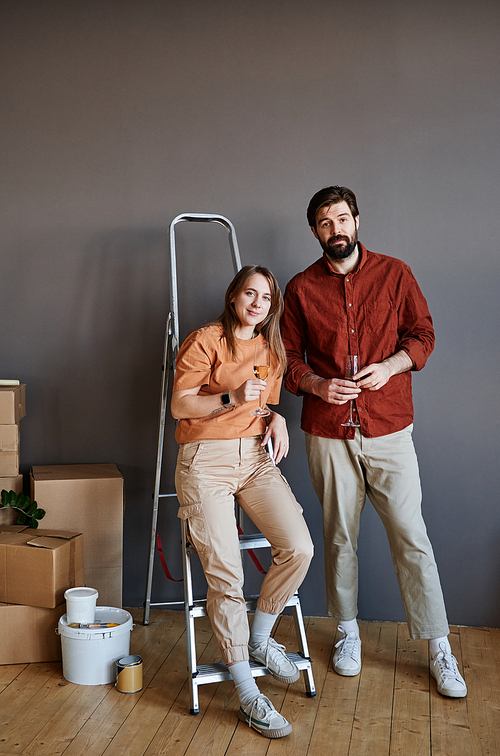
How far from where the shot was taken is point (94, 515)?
2729 millimetres

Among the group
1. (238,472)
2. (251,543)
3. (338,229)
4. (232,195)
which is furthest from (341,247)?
(251,543)

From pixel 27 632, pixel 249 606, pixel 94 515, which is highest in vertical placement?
pixel 94 515

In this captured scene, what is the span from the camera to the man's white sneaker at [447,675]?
220cm

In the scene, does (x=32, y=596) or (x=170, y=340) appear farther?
(x=170, y=340)

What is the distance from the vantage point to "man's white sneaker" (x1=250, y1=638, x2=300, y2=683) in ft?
7.23

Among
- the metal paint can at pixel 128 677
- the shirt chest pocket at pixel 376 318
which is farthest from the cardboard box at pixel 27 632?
the shirt chest pocket at pixel 376 318

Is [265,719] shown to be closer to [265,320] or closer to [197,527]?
[197,527]

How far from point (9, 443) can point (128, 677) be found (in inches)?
42.7

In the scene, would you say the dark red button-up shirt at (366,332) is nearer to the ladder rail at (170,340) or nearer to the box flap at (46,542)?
the ladder rail at (170,340)

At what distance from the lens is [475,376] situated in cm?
279

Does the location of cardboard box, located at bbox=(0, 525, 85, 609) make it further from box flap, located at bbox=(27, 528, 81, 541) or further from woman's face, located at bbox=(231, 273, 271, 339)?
woman's face, located at bbox=(231, 273, 271, 339)

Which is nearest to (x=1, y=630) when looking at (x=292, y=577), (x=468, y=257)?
(x=292, y=577)

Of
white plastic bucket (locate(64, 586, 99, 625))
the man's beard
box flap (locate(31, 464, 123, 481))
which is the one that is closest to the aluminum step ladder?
→ box flap (locate(31, 464, 123, 481))

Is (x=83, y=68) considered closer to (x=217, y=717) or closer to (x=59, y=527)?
(x=59, y=527)
